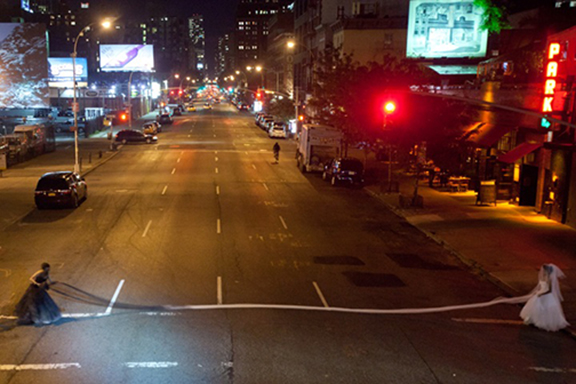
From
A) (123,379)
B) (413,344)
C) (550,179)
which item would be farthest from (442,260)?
(123,379)

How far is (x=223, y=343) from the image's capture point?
11.1 metres

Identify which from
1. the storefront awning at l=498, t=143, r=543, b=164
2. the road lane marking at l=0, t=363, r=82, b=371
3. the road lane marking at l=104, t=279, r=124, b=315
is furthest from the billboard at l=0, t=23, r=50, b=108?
the road lane marking at l=0, t=363, r=82, b=371

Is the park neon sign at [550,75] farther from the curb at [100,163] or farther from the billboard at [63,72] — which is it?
the billboard at [63,72]

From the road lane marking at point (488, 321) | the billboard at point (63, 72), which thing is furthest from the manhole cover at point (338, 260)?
the billboard at point (63, 72)

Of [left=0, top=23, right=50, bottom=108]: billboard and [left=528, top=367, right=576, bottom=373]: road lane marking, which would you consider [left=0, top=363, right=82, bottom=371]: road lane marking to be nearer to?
[left=528, top=367, right=576, bottom=373]: road lane marking

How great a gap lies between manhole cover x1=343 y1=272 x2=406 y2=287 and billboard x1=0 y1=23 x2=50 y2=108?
219ft

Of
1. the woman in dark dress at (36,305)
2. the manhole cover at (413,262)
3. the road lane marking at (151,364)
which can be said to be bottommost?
the manhole cover at (413,262)

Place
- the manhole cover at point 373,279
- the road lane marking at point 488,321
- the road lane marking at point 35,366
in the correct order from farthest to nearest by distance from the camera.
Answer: the manhole cover at point 373,279 < the road lane marking at point 488,321 < the road lane marking at point 35,366

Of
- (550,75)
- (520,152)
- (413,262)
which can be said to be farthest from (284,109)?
(413,262)

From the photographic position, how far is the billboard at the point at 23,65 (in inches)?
2800

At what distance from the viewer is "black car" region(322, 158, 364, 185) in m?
33.7

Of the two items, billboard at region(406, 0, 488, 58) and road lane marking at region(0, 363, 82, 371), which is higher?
billboard at region(406, 0, 488, 58)

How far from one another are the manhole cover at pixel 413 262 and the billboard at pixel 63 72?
87.8 m

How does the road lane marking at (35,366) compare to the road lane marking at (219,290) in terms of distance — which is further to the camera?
the road lane marking at (219,290)
